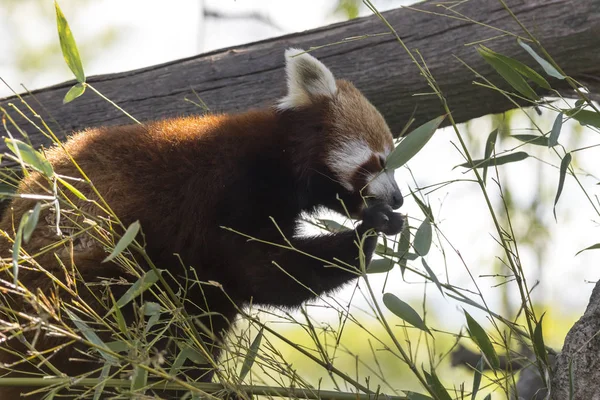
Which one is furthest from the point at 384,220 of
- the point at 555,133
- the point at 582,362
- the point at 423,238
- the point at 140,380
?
the point at 140,380

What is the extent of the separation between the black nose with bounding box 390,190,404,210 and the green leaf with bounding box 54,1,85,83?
1.58 meters

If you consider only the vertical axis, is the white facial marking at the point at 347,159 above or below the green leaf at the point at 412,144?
above

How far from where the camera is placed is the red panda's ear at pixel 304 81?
11.7ft

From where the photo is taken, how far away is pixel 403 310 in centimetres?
247

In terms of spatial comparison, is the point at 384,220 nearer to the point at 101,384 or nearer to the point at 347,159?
the point at 347,159

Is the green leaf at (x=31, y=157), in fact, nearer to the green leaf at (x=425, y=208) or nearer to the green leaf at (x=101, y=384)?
the green leaf at (x=101, y=384)

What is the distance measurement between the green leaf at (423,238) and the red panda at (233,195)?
478 millimetres

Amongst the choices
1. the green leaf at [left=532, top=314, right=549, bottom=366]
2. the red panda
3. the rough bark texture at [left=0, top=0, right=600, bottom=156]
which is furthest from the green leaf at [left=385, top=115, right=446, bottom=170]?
the rough bark texture at [left=0, top=0, right=600, bottom=156]

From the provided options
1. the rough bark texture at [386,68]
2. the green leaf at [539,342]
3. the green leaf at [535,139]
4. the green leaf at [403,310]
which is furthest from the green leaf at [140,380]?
the rough bark texture at [386,68]

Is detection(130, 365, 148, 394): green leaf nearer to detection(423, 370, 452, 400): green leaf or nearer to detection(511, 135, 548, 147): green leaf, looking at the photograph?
detection(423, 370, 452, 400): green leaf

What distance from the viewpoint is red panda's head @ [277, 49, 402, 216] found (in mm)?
3451

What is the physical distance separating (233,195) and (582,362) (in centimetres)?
159

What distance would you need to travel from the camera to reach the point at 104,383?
216 centimetres

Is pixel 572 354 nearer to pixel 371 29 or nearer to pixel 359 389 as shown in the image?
pixel 359 389
